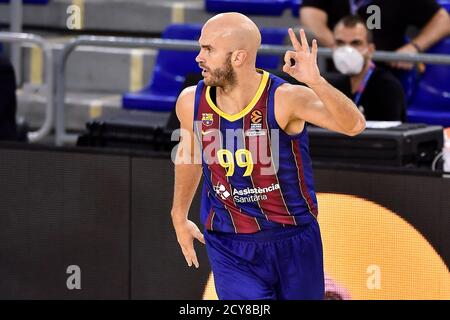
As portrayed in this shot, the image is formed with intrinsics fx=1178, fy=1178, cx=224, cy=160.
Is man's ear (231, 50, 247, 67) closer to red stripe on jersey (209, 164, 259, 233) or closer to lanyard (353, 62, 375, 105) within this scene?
red stripe on jersey (209, 164, 259, 233)

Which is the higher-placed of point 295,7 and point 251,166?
point 295,7

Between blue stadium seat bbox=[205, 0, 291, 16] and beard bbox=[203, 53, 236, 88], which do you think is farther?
blue stadium seat bbox=[205, 0, 291, 16]

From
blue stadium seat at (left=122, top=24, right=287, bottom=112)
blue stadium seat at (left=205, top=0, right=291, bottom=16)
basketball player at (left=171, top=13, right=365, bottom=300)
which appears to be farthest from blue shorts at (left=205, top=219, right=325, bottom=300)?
blue stadium seat at (left=205, top=0, right=291, bottom=16)

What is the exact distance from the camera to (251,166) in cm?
525

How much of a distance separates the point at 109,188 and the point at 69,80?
3.47 metres

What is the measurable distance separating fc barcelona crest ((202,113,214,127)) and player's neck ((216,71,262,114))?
61 mm

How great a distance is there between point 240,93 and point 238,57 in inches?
6.8

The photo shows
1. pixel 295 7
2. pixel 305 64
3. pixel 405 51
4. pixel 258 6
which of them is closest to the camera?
pixel 305 64

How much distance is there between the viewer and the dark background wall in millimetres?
6680

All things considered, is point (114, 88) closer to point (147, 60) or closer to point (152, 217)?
point (147, 60)

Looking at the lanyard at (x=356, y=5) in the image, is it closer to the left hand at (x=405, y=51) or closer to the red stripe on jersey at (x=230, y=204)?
the left hand at (x=405, y=51)

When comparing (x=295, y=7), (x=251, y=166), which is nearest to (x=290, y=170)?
(x=251, y=166)

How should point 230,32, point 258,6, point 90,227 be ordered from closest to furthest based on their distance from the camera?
1. point 230,32
2. point 90,227
3. point 258,6

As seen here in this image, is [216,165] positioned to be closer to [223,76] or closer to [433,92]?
[223,76]
